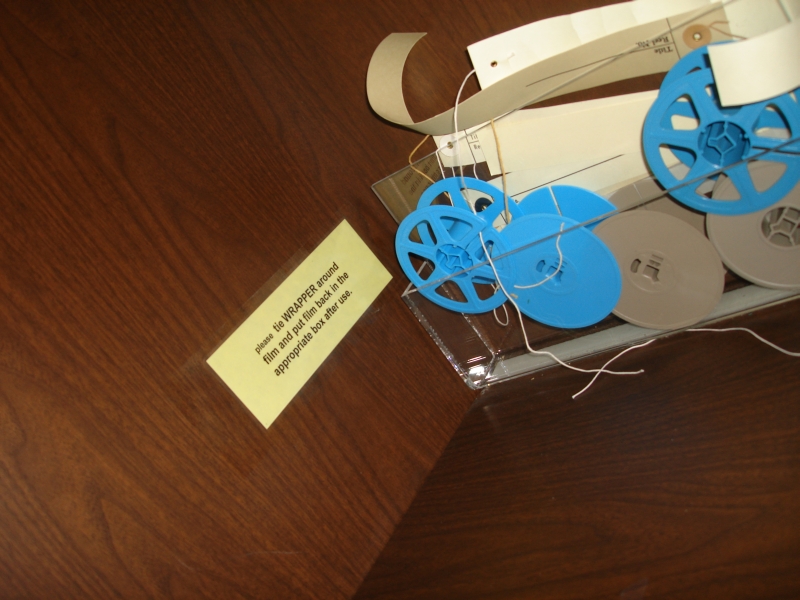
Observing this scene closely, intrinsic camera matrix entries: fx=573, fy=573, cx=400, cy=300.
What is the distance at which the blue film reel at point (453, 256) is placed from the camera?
0.57 m

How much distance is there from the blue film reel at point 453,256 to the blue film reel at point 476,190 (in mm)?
13

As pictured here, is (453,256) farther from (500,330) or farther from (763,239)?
(763,239)

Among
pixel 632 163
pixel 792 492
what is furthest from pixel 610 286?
pixel 792 492

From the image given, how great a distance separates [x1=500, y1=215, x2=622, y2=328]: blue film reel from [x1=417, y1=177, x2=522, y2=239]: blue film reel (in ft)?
0.07

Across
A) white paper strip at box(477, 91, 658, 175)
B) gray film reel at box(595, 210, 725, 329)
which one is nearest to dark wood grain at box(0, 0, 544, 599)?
white paper strip at box(477, 91, 658, 175)

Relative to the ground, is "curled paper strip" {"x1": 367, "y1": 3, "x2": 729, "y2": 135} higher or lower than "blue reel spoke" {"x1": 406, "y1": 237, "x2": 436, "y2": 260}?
higher

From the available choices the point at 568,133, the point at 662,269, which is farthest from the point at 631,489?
the point at 568,133

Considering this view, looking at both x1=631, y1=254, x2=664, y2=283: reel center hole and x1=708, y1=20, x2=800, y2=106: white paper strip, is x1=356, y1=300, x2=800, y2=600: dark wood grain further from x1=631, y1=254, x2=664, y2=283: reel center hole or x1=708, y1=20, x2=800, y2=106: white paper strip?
x1=708, y1=20, x2=800, y2=106: white paper strip

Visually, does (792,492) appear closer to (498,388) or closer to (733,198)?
(733,198)

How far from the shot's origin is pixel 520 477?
0.52 m

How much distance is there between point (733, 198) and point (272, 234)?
387 mm

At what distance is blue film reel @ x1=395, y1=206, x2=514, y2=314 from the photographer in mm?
571

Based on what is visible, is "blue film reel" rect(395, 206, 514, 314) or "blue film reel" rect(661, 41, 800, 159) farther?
"blue film reel" rect(395, 206, 514, 314)

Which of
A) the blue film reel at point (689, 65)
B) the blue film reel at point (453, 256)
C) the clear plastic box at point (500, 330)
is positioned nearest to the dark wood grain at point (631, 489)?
the clear plastic box at point (500, 330)
